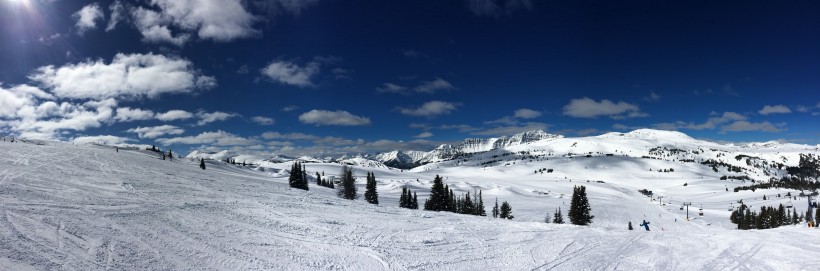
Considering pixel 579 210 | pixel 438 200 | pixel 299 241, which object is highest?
pixel 299 241

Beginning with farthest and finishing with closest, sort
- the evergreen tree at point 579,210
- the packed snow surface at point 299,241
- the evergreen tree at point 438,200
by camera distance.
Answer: the evergreen tree at point 438,200 → the evergreen tree at point 579,210 → the packed snow surface at point 299,241

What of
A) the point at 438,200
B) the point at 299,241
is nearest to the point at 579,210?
the point at 438,200

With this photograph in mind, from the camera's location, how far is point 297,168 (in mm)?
83250

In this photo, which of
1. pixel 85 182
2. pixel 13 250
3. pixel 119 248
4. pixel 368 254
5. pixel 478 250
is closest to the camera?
pixel 13 250

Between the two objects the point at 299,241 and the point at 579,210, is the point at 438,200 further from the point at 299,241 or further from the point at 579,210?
the point at 299,241

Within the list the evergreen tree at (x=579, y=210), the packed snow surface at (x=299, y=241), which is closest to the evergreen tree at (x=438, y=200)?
the evergreen tree at (x=579, y=210)

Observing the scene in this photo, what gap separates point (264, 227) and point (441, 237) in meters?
8.84

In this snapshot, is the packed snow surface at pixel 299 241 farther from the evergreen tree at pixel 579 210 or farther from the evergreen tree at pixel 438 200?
the evergreen tree at pixel 438 200

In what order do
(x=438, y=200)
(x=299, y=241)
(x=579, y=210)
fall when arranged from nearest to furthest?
1. (x=299, y=241)
2. (x=579, y=210)
3. (x=438, y=200)

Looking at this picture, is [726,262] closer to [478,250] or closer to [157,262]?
[478,250]

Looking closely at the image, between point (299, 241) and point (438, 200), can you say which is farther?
point (438, 200)

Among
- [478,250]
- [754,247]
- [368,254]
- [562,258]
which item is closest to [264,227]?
[368,254]

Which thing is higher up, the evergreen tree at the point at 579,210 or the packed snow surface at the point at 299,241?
the packed snow surface at the point at 299,241

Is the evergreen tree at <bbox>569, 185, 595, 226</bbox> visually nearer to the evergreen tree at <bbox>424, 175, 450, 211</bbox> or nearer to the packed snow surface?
the evergreen tree at <bbox>424, 175, 450, 211</bbox>
